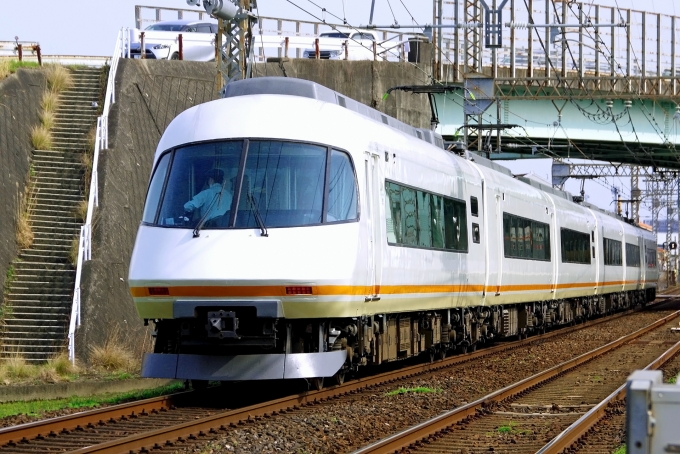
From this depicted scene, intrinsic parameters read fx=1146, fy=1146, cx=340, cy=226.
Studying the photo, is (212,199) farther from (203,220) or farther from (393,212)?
(393,212)

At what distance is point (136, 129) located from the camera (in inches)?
990

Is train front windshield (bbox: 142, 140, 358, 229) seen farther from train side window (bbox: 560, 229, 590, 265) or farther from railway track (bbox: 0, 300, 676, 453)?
train side window (bbox: 560, 229, 590, 265)

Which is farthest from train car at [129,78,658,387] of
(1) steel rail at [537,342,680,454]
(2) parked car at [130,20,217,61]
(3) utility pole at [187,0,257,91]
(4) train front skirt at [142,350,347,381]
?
(2) parked car at [130,20,217,61]

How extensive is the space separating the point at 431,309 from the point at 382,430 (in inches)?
233

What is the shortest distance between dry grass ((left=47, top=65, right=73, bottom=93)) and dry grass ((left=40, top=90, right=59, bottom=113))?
1.52ft

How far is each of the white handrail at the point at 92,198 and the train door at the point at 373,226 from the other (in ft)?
20.6

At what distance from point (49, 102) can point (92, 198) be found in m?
5.36

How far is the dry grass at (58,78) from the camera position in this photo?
88.8 ft

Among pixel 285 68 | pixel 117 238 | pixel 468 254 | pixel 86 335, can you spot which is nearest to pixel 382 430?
pixel 468 254

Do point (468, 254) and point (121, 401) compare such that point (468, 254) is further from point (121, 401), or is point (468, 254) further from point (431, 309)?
point (121, 401)

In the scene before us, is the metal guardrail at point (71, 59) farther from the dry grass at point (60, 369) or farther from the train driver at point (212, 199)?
the train driver at point (212, 199)

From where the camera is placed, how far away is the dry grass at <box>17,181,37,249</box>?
2177cm

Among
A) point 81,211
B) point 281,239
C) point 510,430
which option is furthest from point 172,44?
point 510,430

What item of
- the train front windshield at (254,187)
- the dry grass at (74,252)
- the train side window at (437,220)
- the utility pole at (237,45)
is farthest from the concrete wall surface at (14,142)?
the train front windshield at (254,187)
